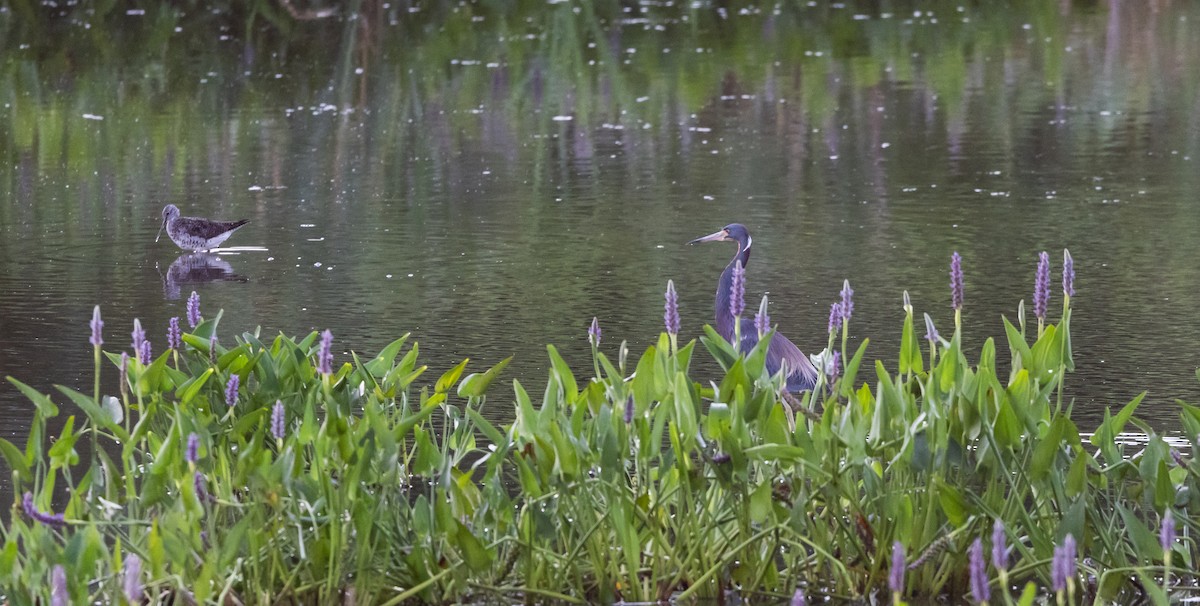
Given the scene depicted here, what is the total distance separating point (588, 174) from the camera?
13289 millimetres

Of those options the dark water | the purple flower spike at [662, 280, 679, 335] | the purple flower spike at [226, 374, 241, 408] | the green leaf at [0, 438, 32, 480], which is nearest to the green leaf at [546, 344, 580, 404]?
the purple flower spike at [662, 280, 679, 335]

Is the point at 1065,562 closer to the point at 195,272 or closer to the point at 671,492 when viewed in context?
the point at 671,492

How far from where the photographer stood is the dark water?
863cm

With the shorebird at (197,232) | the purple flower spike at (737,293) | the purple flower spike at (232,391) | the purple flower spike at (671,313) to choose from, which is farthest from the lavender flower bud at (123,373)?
the shorebird at (197,232)

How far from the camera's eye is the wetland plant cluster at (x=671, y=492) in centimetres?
446

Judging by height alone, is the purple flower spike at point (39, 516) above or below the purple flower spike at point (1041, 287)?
below

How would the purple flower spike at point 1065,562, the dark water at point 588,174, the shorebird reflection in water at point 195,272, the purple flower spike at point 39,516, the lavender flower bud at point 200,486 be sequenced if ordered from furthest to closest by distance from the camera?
the shorebird reflection in water at point 195,272, the dark water at point 588,174, the lavender flower bud at point 200,486, the purple flower spike at point 39,516, the purple flower spike at point 1065,562

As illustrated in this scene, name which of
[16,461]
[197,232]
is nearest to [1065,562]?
[16,461]

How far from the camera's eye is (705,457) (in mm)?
4566

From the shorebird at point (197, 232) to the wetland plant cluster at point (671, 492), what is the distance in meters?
5.71

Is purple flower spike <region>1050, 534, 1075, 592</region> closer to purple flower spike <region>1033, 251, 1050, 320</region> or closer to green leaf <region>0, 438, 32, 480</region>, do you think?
purple flower spike <region>1033, 251, 1050, 320</region>

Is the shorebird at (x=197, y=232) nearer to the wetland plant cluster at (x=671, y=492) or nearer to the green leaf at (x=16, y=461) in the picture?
the wetland plant cluster at (x=671, y=492)

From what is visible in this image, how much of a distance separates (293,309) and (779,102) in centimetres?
887

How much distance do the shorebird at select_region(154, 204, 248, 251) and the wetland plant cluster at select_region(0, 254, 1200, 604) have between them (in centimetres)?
571
